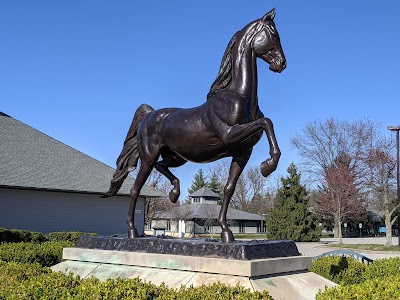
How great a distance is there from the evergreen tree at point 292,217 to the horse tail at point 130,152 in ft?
101

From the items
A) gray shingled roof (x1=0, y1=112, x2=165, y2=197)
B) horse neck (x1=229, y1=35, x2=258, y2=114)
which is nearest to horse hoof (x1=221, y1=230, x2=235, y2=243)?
horse neck (x1=229, y1=35, x2=258, y2=114)

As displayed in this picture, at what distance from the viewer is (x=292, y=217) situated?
36.7m

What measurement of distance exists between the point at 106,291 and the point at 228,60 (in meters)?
3.30

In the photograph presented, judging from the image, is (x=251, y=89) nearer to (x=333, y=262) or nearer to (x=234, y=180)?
(x=234, y=180)

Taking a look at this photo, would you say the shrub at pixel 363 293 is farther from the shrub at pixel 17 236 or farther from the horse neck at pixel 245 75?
the shrub at pixel 17 236

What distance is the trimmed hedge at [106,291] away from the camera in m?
4.16

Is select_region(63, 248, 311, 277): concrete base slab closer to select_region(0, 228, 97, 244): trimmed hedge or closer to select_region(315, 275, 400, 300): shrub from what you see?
select_region(315, 275, 400, 300): shrub

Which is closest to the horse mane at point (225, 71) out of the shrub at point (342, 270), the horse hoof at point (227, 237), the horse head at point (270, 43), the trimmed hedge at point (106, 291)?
the horse head at point (270, 43)

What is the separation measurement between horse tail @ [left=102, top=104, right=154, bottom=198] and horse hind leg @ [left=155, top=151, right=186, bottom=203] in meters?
0.55

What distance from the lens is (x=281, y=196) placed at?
37.7m

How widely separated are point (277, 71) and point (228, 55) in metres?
0.72

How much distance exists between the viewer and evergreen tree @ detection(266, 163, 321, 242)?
36594 mm

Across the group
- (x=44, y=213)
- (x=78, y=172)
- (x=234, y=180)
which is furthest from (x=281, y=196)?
(x=234, y=180)

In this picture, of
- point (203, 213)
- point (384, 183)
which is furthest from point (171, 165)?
point (203, 213)
